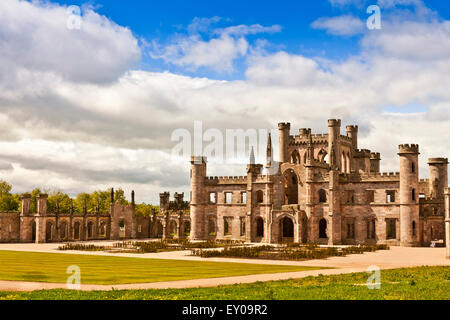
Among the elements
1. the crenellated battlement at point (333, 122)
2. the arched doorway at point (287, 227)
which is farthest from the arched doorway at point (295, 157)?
the arched doorway at point (287, 227)

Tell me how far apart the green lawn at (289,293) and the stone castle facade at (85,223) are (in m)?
47.9

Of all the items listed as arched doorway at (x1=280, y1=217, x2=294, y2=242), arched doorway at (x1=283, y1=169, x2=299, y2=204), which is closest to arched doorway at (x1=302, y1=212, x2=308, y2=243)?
arched doorway at (x1=280, y1=217, x2=294, y2=242)

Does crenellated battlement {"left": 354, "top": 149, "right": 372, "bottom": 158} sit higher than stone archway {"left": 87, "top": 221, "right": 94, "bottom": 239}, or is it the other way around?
crenellated battlement {"left": 354, "top": 149, "right": 372, "bottom": 158}

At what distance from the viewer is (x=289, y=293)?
18016 mm

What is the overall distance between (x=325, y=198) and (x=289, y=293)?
50402 mm

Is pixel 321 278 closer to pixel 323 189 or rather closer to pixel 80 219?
pixel 323 189

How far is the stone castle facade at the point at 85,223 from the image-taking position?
2494 inches

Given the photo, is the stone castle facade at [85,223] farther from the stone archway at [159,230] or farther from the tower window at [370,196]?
the tower window at [370,196]

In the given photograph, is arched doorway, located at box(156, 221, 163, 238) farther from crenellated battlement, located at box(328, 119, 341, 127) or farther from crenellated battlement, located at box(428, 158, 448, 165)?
crenellated battlement, located at box(428, 158, 448, 165)

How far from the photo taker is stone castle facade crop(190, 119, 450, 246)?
2318 inches

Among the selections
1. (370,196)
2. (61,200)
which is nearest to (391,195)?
(370,196)

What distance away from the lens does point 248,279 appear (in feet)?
80.0

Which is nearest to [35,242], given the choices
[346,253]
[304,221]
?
[304,221]

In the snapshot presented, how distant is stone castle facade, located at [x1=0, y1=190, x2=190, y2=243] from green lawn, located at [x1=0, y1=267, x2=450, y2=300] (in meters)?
47.9
